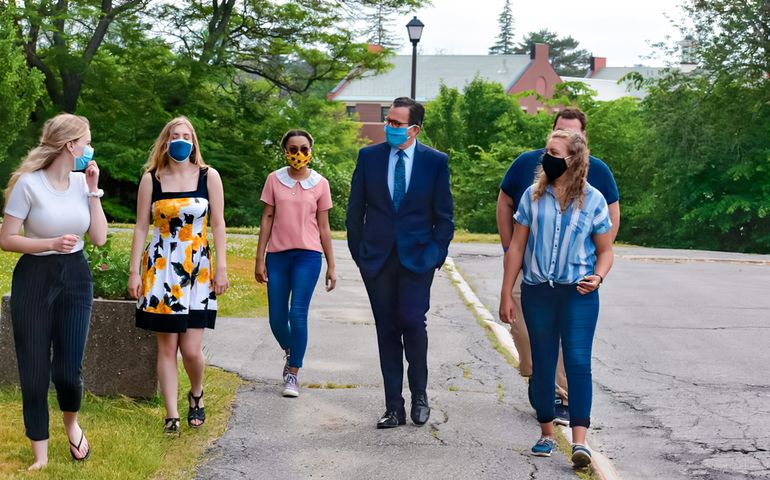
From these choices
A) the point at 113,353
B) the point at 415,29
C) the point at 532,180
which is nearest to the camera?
the point at 532,180

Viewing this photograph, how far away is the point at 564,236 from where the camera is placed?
614 centimetres

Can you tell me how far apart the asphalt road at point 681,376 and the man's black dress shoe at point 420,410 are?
1078mm

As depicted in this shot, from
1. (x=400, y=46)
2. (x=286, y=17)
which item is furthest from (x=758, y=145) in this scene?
(x=286, y=17)

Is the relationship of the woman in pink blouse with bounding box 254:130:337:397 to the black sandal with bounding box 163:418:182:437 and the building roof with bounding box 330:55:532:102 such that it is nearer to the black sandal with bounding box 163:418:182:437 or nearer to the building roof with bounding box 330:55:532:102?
the black sandal with bounding box 163:418:182:437

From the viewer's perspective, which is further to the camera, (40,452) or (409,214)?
(409,214)

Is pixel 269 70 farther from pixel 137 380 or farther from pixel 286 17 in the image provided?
pixel 137 380

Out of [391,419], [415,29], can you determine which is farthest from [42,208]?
[415,29]

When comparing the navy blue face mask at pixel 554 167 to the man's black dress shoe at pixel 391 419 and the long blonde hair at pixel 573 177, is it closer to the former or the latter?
the long blonde hair at pixel 573 177

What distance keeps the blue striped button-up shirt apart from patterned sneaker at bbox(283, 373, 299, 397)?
235 cm

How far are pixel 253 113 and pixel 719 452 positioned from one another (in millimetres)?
32015

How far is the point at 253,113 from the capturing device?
37.8m

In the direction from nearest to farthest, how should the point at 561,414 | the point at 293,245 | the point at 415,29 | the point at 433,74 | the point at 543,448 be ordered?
the point at 543,448
the point at 561,414
the point at 293,245
the point at 415,29
the point at 433,74

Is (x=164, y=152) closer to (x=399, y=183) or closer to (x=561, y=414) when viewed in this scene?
(x=399, y=183)

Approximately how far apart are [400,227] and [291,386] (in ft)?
5.45
